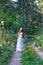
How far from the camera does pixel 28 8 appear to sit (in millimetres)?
28469

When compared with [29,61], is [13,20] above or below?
below

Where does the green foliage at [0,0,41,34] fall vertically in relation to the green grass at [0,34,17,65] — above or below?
below

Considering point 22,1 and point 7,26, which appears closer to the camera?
point 7,26

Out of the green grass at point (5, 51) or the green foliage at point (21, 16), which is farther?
the green foliage at point (21, 16)

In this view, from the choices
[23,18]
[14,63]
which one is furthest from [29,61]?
[23,18]

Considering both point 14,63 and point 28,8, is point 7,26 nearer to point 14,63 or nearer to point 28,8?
point 28,8

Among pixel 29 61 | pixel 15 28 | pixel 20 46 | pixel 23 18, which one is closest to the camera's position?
pixel 29 61

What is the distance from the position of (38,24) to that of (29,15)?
1.69 m

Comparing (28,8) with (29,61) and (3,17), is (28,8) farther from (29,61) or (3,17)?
(29,61)

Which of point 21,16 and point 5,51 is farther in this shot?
point 21,16

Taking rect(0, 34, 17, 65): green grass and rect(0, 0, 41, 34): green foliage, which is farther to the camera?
rect(0, 0, 41, 34): green foliage

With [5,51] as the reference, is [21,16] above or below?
below

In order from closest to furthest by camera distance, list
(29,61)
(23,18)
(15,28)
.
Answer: (29,61) < (15,28) < (23,18)

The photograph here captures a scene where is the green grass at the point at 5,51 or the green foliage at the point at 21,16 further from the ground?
the green grass at the point at 5,51
